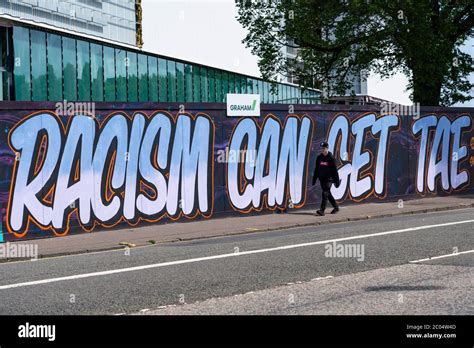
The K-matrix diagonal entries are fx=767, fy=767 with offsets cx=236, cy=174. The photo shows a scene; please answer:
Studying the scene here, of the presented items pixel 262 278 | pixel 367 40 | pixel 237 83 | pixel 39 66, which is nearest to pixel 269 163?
pixel 262 278

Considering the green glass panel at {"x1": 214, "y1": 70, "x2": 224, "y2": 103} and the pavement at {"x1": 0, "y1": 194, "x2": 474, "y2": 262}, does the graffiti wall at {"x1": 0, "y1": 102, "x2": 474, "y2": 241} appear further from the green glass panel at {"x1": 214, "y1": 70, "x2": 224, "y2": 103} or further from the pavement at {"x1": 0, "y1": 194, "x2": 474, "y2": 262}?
the green glass panel at {"x1": 214, "y1": 70, "x2": 224, "y2": 103}

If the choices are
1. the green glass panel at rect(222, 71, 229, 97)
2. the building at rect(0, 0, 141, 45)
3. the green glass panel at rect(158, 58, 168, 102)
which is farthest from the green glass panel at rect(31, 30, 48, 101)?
the green glass panel at rect(222, 71, 229, 97)

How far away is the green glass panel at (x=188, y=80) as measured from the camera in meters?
50.0

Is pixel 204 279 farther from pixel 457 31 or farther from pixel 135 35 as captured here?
pixel 135 35

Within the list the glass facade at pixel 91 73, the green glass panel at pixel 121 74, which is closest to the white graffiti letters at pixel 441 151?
the glass facade at pixel 91 73

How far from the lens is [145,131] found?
1870cm

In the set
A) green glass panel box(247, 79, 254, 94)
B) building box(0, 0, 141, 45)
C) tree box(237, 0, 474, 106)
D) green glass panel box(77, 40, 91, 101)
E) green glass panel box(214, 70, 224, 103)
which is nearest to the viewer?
tree box(237, 0, 474, 106)

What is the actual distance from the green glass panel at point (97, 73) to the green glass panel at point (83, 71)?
0.96 ft

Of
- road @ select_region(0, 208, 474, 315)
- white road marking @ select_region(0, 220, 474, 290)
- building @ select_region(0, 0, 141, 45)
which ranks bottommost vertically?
white road marking @ select_region(0, 220, 474, 290)

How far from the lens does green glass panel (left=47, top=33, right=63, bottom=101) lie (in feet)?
127

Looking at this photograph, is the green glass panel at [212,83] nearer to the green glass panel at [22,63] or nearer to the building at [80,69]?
the building at [80,69]

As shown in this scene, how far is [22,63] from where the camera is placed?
37.6 meters

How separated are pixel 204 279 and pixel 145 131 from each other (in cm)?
907

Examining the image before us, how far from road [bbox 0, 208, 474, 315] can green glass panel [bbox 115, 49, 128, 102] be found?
95.3 ft
